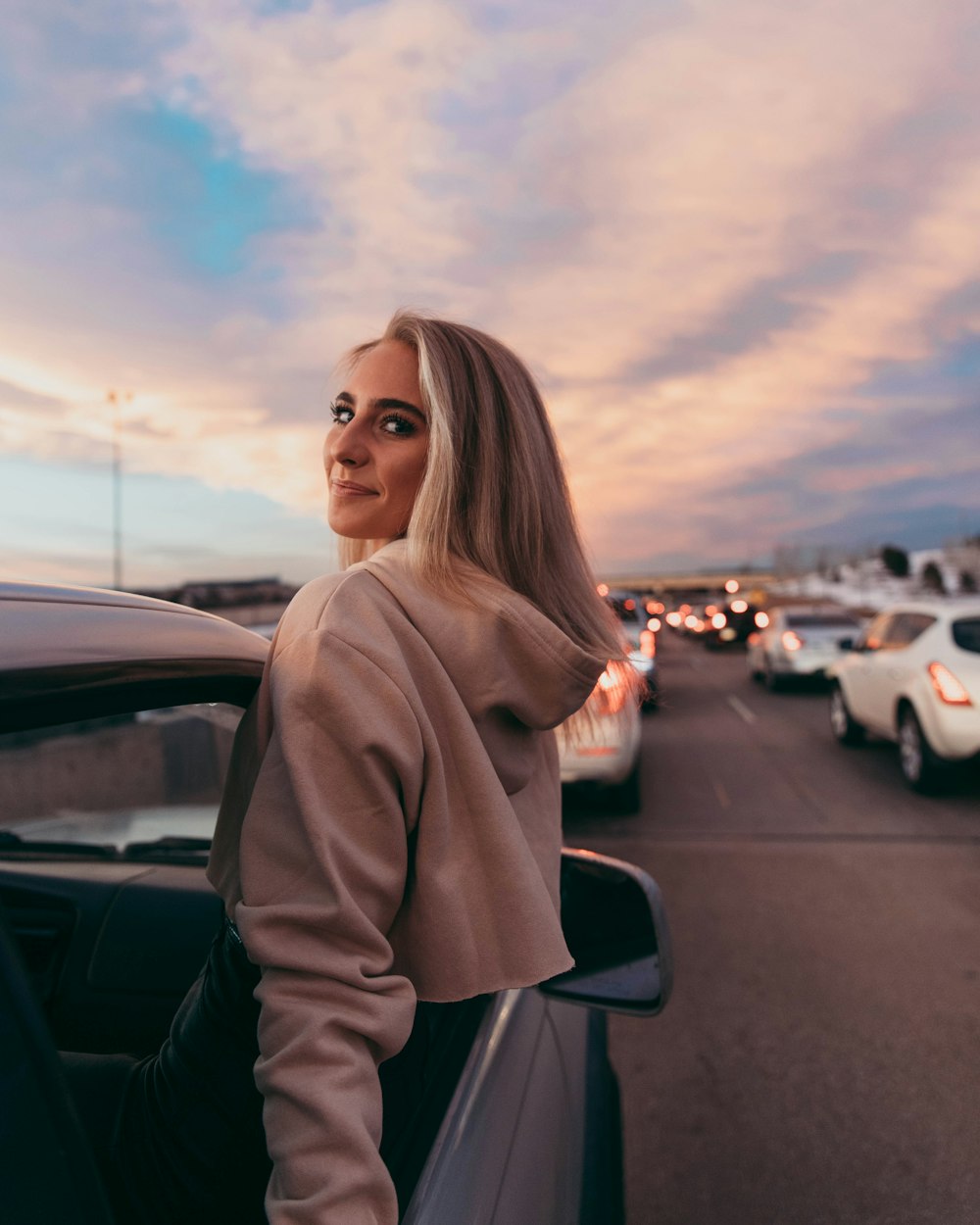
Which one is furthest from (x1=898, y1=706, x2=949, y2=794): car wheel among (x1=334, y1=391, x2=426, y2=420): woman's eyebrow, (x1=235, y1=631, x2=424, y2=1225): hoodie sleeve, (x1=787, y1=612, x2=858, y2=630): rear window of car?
(x1=787, y1=612, x2=858, y2=630): rear window of car

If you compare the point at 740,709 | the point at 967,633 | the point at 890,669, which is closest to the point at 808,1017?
the point at 967,633

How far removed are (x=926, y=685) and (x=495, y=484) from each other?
759 centimetres

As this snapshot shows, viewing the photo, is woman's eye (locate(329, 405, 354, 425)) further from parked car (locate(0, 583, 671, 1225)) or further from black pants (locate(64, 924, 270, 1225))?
black pants (locate(64, 924, 270, 1225))

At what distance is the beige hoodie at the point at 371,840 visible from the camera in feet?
3.00

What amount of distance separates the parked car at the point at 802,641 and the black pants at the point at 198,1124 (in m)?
16.2

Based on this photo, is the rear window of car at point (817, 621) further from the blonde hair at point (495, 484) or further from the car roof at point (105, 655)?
the car roof at point (105, 655)

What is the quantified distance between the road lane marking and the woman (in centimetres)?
1234

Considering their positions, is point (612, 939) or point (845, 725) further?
point (845, 725)

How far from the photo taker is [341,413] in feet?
5.43

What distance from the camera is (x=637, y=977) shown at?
68.7 inches

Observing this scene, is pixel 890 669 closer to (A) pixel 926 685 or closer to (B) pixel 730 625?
(A) pixel 926 685

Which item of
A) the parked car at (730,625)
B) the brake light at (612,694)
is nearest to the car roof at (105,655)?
the brake light at (612,694)

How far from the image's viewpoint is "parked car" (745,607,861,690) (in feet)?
54.0

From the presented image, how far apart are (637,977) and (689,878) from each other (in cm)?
420
